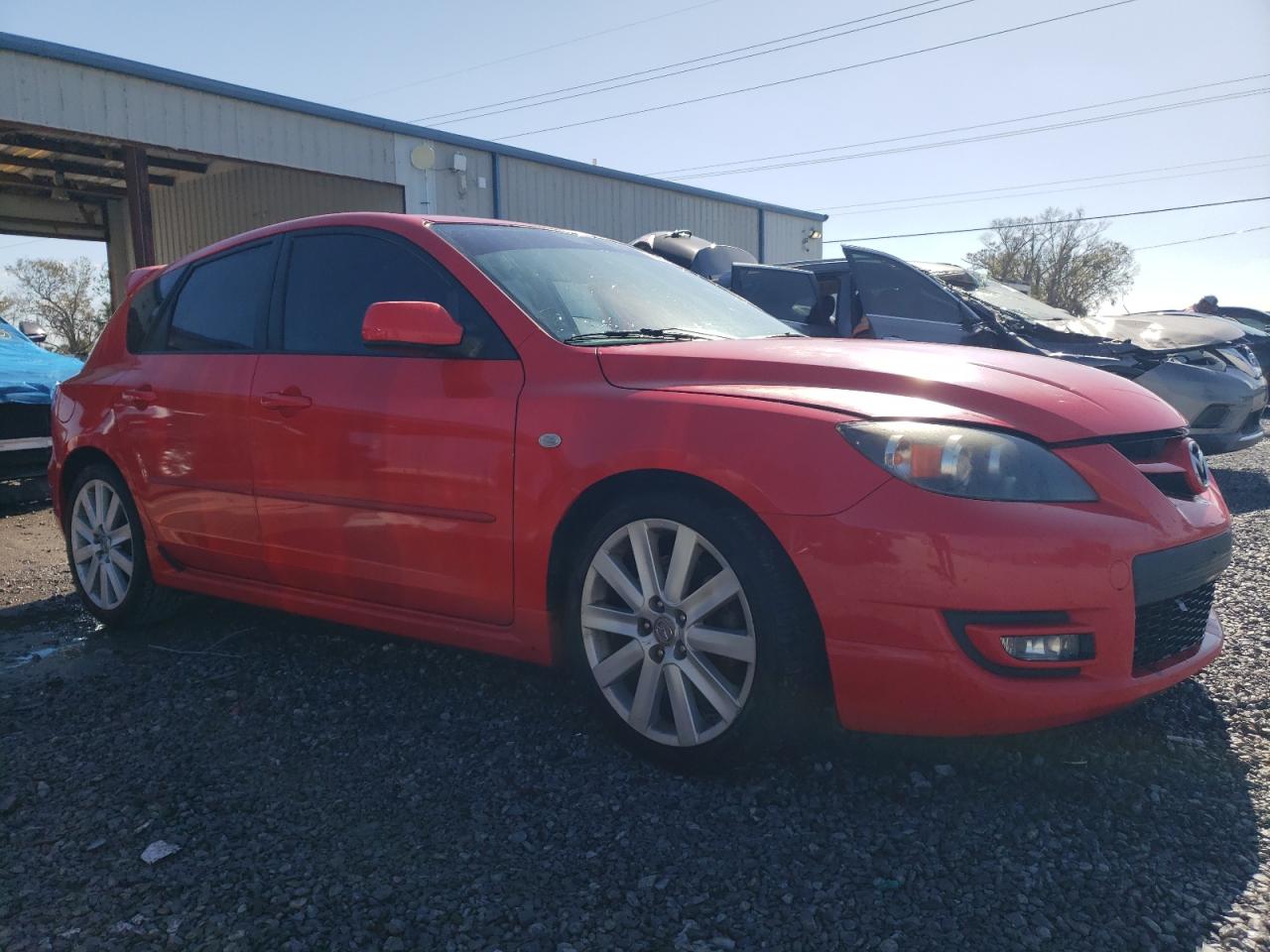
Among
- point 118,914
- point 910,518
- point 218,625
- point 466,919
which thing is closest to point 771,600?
point 910,518

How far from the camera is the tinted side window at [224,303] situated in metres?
3.75

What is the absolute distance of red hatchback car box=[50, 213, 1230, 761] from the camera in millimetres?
2289

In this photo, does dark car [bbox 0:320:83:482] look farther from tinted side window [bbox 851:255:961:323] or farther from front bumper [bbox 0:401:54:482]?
tinted side window [bbox 851:255:961:323]

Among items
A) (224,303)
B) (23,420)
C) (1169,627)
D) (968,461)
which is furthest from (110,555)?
(1169,627)

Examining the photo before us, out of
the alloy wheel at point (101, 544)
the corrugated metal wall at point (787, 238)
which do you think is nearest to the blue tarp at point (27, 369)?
the alloy wheel at point (101, 544)

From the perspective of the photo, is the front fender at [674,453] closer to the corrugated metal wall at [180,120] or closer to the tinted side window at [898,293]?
the tinted side window at [898,293]

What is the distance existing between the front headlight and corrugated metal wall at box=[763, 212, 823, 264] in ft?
68.2

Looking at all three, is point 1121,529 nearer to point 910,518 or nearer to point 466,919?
point 910,518

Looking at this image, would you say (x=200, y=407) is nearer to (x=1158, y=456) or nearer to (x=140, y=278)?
(x=140, y=278)

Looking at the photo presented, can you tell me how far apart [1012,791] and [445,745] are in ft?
5.04

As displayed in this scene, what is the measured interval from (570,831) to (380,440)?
1396mm

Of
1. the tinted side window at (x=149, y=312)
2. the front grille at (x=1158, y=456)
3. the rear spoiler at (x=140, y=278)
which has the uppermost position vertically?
the rear spoiler at (x=140, y=278)

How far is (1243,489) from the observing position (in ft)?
23.9

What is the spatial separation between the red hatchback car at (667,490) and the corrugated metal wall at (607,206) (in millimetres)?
13162
